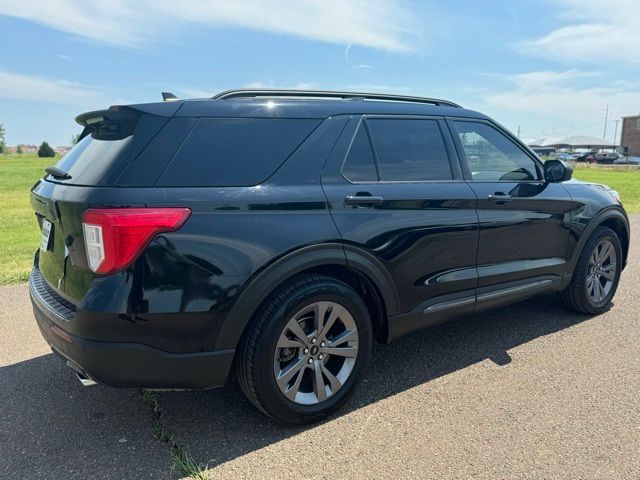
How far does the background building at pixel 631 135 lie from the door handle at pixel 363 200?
95.3 meters

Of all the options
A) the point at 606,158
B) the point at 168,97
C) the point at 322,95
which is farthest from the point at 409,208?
the point at 606,158

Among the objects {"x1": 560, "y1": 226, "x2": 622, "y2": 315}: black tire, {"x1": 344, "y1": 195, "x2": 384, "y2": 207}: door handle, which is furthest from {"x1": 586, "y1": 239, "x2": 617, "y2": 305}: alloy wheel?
{"x1": 344, "y1": 195, "x2": 384, "y2": 207}: door handle

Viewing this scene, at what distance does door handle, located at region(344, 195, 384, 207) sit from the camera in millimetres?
3018

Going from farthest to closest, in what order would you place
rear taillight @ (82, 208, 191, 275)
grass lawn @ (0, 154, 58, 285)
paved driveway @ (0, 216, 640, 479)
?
grass lawn @ (0, 154, 58, 285)
paved driveway @ (0, 216, 640, 479)
rear taillight @ (82, 208, 191, 275)

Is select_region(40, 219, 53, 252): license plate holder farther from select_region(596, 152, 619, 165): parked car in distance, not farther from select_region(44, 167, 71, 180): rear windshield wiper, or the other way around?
select_region(596, 152, 619, 165): parked car in distance

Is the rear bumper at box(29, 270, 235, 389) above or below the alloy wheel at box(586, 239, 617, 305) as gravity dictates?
above

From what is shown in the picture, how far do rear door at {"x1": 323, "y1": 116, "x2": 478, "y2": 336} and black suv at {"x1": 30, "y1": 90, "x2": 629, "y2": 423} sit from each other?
0.01 meters

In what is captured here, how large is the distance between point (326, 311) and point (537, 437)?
1325 millimetres

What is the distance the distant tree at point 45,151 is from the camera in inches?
2275

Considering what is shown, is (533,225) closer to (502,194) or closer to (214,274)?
(502,194)

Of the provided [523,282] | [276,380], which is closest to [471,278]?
[523,282]

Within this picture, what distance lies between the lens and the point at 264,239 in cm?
268

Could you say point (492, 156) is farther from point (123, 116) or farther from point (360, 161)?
point (123, 116)

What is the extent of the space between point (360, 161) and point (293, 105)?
20.7 inches
